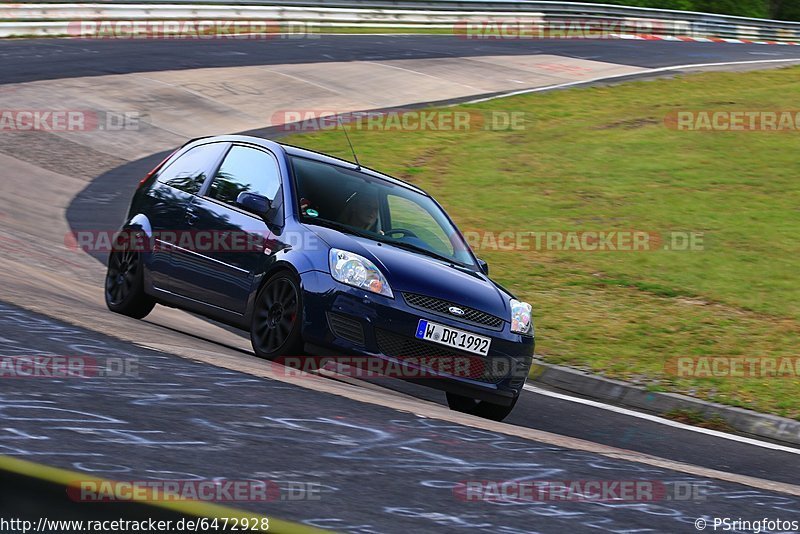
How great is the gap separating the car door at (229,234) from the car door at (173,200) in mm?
118

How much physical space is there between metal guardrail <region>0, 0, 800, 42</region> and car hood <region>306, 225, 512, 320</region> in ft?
72.4

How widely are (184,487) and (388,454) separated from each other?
1374 mm

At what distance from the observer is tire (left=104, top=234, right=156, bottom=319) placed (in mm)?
9750

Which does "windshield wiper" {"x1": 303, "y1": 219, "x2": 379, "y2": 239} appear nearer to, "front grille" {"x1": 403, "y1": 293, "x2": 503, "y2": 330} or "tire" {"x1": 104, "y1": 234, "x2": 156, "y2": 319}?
"front grille" {"x1": 403, "y1": 293, "x2": 503, "y2": 330}

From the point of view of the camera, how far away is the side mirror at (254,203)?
334 inches

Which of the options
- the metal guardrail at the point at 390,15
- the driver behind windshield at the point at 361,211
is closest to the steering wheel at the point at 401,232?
the driver behind windshield at the point at 361,211

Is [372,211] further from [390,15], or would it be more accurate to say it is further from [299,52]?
[390,15]

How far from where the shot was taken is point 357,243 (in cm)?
820

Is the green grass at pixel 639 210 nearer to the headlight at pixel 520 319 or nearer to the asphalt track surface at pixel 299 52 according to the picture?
the headlight at pixel 520 319

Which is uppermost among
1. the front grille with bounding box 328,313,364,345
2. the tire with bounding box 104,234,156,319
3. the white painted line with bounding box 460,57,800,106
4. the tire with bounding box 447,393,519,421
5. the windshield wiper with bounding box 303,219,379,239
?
the windshield wiper with bounding box 303,219,379,239

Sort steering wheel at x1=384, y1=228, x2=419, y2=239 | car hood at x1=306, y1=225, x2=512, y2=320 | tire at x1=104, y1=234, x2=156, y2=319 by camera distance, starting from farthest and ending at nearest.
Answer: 1. tire at x1=104, y1=234, x2=156, y2=319
2. steering wheel at x1=384, y1=228, x2=419, y2=239
3. car hood at x1=306, y1=225, x2=512, y2=320

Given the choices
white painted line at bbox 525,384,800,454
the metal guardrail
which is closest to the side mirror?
white painted line at bbox 525,384,800,454

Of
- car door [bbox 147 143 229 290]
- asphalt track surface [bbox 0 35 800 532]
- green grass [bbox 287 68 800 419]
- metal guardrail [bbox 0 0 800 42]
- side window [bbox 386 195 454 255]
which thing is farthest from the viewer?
metal guardrail [bbox 0 0 800 42]

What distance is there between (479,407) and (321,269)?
1570mm
